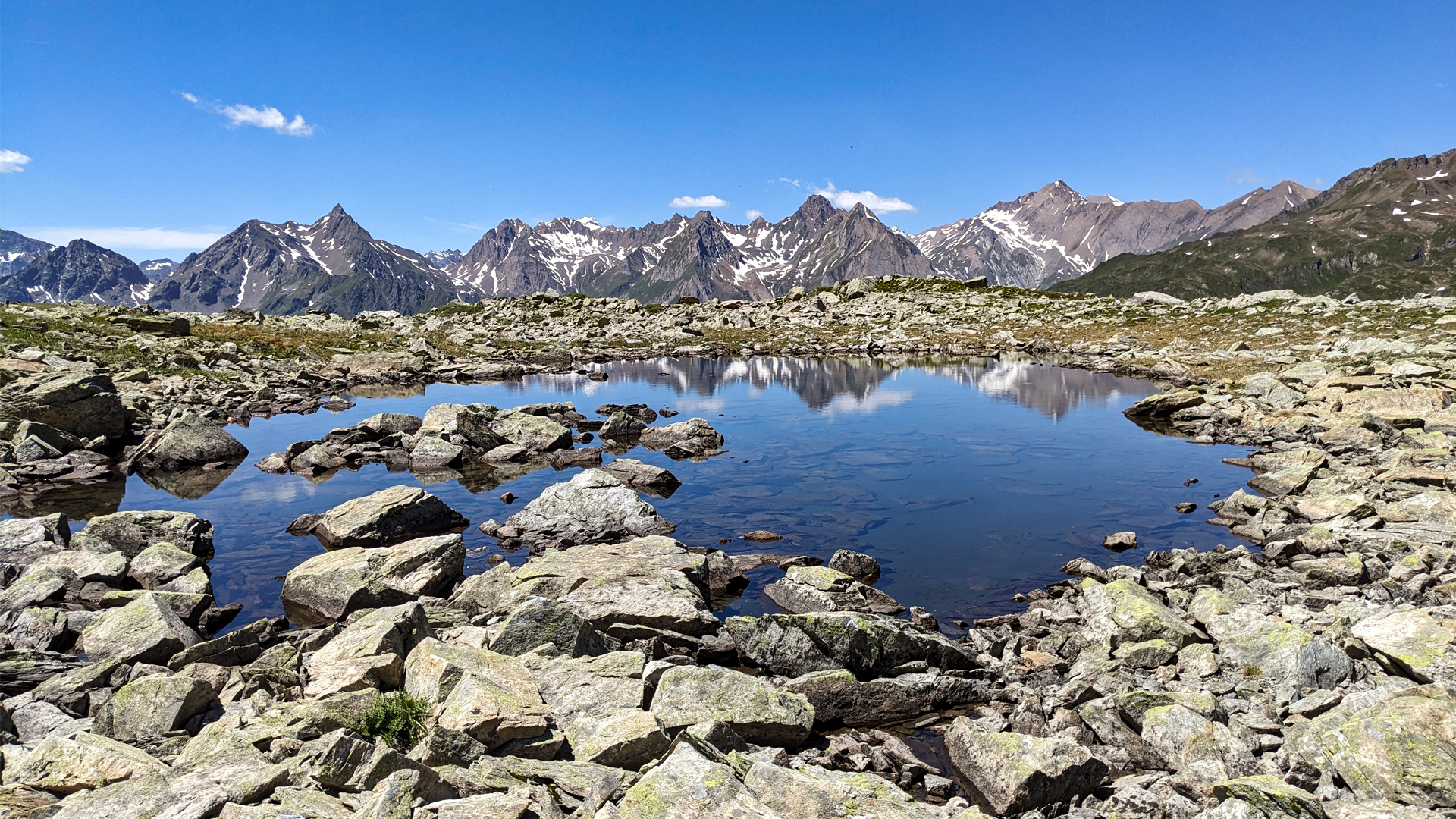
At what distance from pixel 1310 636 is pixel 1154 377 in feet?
208

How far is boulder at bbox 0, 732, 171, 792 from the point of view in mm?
9867

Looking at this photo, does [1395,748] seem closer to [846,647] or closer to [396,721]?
[846,647]

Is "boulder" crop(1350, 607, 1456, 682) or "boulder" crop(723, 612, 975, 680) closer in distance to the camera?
"boulder" crop(1350, 607, 1456, 682)

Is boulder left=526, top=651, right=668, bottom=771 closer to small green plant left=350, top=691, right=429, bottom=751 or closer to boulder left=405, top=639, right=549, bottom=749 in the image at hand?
boulder left=405, top=639, right=549, bottom=749

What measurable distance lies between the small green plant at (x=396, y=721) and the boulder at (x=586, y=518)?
13.8m

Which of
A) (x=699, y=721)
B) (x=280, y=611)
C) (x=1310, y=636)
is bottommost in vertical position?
(x=280, y=611)

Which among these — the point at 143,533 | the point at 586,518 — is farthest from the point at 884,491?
the point at 143,533

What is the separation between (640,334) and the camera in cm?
13362

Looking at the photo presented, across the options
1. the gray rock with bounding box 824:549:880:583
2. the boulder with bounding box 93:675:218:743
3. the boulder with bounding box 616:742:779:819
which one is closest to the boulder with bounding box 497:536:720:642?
the gray rock with bounding box 824:549:880:583

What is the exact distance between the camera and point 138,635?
15711mm

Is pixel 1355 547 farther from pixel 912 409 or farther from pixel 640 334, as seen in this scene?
pixel 640 334

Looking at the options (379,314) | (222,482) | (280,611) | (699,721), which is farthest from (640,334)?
(699,721)

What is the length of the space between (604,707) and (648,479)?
68.7ft

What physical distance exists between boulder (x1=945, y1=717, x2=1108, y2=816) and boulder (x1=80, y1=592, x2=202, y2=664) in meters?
17.3
